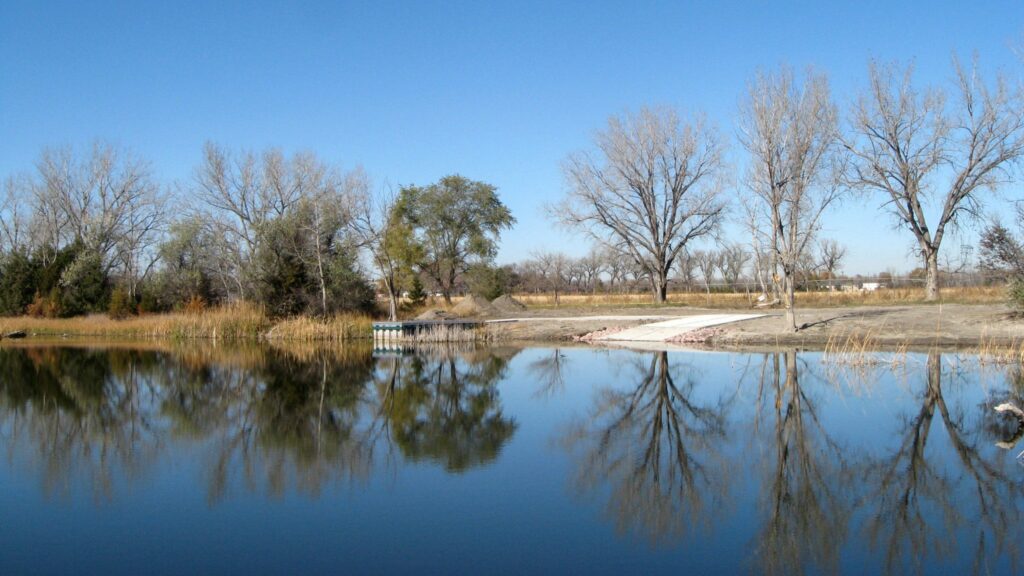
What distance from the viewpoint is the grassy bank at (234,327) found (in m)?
31.5

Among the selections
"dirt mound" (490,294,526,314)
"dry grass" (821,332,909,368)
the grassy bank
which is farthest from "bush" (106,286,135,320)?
"dry grass" (821,332,909,368)

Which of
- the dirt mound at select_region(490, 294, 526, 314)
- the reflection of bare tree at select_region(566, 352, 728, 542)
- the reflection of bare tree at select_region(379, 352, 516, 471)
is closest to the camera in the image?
the reflection of bare tree at select_region(566, 352, 728, 542)

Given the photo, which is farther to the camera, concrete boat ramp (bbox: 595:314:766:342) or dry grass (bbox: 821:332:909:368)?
concrete boat ramp (bbox: 595:314:766:342)

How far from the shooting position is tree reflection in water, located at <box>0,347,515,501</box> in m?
9.38

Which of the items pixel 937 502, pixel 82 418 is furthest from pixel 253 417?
pixel 937 502

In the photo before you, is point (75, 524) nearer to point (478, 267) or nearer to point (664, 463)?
point (664, 463)

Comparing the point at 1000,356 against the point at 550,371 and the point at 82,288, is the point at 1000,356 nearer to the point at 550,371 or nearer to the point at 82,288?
the point at 550,371

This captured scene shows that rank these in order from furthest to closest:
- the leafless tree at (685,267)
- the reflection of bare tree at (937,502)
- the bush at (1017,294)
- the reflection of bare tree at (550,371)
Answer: the leafless tree at (685,267), the bush at (1017,294), the reflection of bare tree at (550,371), the reflection of bare tree at (937,502)

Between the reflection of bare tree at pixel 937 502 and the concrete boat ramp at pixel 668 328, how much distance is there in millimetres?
15993

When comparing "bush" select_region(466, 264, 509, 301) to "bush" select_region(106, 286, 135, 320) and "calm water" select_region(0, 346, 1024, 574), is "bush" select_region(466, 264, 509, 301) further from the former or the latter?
"calm water" select_region(0, 346, 1024, 574)

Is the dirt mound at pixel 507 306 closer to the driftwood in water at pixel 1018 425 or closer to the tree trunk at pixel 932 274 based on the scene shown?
the tree trunk at pixel 932 274

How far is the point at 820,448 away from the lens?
31.7 ft

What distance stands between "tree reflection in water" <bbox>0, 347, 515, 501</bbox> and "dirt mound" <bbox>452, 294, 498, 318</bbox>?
13623 mm

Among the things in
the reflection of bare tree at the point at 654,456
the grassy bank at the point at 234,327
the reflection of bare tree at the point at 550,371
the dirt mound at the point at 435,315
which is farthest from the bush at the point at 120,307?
the reflection of bare tree at the point at 654,456
